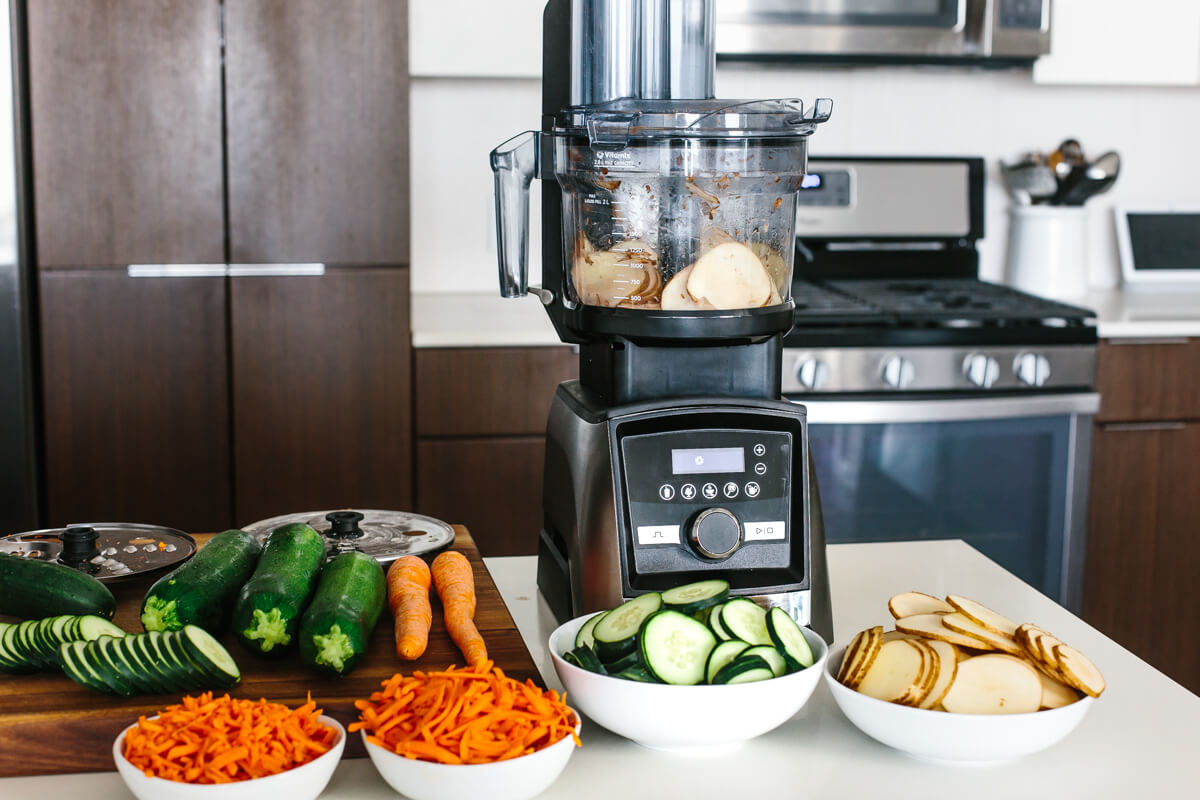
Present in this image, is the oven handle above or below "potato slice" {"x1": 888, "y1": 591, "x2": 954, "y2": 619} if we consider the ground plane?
below

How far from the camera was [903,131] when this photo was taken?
3244 millimetres

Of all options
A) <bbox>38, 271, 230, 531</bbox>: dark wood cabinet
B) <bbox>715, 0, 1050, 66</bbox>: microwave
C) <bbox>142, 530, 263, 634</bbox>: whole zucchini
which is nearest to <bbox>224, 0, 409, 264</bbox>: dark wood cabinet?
<bbox>38, 271, 230, 531</bbox>: dark wood cabinet

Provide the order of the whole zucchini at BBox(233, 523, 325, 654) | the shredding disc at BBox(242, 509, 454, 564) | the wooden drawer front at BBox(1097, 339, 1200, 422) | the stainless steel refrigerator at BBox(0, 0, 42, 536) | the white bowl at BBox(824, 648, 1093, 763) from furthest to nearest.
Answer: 1. the wooden drawer front at BBox(1097, 339, 1200, 422)
2. the stainless steel refrigerator at BBox(0, 0, 42, 536)
3. the shredding disc at BBox(242, 509, 454, 564)
4. the whole zucchini at BBox(233, 523, 325, 654)
5. the white bowl at BBox(824, 648, 1093, 763)

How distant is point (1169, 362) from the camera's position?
2686 mm

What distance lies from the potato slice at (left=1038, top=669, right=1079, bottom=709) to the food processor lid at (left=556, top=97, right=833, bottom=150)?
50cm

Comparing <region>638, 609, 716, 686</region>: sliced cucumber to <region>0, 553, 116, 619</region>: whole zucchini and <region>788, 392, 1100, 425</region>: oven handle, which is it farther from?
<region>788, 392, 1100, 425</region>: oven handle

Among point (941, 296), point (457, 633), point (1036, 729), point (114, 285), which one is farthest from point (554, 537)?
point (941, 296)

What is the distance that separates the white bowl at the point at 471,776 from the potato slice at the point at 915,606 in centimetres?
35

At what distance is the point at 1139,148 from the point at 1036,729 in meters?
2.87

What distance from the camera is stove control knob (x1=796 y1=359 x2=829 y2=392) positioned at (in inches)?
99.0

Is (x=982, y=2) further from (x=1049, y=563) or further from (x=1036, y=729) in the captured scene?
(x=1036, y=729)

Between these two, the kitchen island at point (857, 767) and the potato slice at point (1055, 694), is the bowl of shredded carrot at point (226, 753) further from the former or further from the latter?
the potato slice at point (1055, 694)

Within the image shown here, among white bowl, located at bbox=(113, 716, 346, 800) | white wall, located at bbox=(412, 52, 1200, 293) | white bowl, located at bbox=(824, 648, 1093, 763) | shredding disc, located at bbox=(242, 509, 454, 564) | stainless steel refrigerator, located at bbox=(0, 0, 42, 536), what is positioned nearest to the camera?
white bowl, located at bbox=(113, 716, 346, 800)

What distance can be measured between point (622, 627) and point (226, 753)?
1.00 feet
